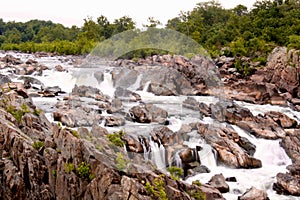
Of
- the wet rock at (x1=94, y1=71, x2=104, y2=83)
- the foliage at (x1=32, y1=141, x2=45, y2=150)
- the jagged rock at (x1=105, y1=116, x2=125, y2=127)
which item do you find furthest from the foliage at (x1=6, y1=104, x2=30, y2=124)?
the jagged rock at (x1=105, y1=116, x2=125, y2=127)

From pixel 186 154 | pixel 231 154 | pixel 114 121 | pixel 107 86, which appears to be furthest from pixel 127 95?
pixel 231 154

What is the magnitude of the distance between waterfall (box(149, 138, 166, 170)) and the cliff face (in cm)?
20

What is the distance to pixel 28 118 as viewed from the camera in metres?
7.45

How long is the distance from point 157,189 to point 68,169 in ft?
5.23

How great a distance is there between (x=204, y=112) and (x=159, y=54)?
1154mm

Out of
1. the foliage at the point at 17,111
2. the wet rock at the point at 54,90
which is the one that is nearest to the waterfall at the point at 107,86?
the foliage at the point at 17,111

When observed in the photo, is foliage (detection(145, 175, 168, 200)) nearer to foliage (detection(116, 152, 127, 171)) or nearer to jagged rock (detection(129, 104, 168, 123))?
foliage (detection(116, 152, 127, 171))

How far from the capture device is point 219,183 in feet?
23.9

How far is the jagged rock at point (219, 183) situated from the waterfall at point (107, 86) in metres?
3.26

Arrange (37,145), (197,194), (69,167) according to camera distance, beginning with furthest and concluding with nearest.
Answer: (37,145) < (197,194) < (69,167)

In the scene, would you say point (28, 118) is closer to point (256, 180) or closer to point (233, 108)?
point (256, 180)

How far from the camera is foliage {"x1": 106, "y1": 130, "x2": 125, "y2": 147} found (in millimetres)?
5102

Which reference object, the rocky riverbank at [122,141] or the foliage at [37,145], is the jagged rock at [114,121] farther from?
the foliage at [37,145]

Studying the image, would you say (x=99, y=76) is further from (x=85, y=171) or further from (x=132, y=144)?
(x=85, y=171)
